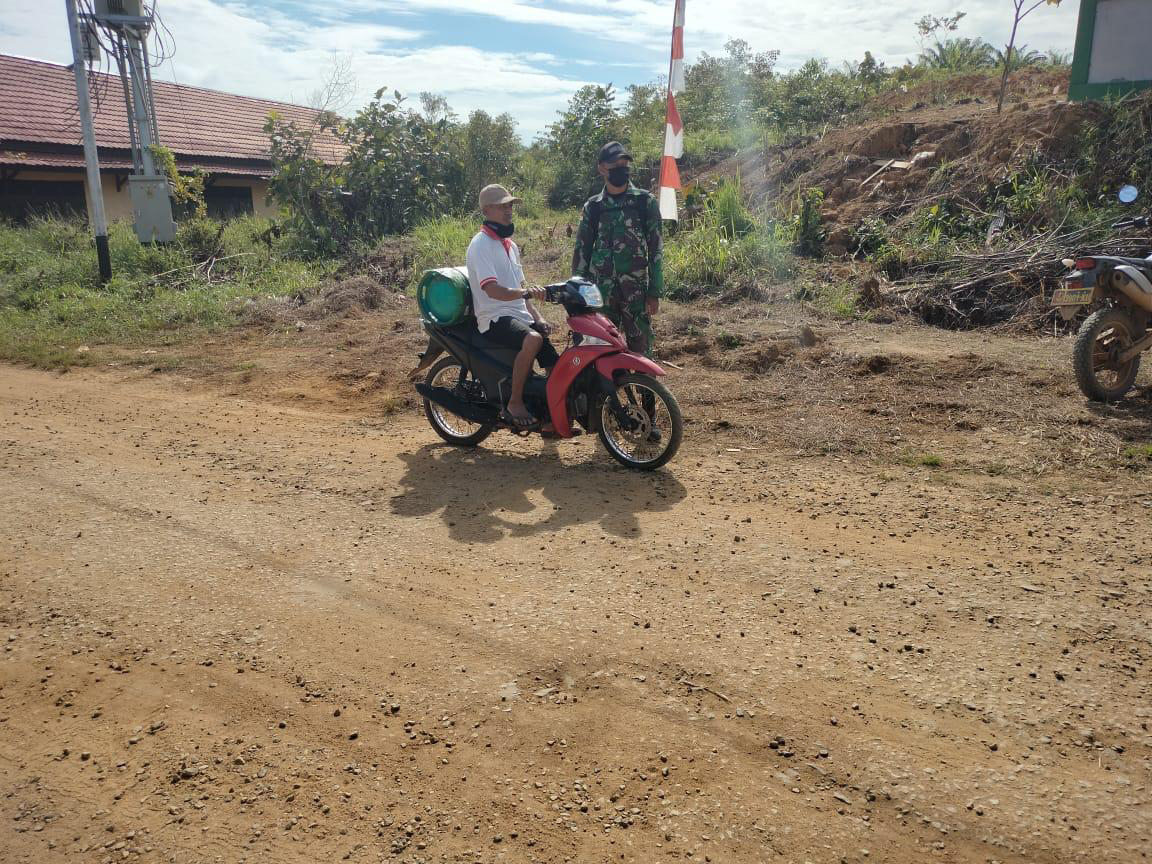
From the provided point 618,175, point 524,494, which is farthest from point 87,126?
point 524,494

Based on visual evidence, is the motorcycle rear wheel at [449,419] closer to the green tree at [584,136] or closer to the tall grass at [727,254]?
the tall grass at [727,254]

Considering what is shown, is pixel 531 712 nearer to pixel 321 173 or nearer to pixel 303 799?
pixel 303 799

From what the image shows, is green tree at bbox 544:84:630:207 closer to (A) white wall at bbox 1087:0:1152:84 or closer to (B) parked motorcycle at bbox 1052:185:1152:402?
(A) white wall at bbox 1087:0:1152:84

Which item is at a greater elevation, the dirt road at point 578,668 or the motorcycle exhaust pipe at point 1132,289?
the motorcycle exhaust pipe at point 1132,289

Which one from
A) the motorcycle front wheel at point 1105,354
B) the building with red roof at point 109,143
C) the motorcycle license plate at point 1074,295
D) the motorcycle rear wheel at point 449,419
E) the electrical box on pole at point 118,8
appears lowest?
the motorcycle rear wheel at point 449,419

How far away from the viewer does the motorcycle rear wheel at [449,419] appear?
20.4 feet

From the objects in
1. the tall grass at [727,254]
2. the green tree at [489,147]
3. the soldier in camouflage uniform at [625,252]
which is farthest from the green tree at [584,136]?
the soldier in camouflage uniform at [625,252]

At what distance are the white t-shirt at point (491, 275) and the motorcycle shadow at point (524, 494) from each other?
3.12 feet

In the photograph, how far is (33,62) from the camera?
20375mm

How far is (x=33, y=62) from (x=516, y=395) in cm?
2095

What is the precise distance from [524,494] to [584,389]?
2.65ft

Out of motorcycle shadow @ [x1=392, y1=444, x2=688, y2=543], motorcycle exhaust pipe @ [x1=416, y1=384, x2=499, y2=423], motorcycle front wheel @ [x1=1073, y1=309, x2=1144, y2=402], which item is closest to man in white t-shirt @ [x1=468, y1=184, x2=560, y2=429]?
motorcycle exhaust pipe @ [x1=416, y1=384, x2=499, y2=423]

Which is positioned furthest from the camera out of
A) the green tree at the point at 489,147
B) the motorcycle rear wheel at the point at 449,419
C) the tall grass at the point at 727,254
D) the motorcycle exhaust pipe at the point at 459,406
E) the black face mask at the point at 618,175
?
the green tree at the point at 489,147

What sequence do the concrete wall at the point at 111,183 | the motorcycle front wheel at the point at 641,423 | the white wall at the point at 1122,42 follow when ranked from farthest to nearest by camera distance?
the concrete wall at the point at 111,183 → the white wall at the point at 1122,42 → the motorcycle front wheel at the point at 641,423
